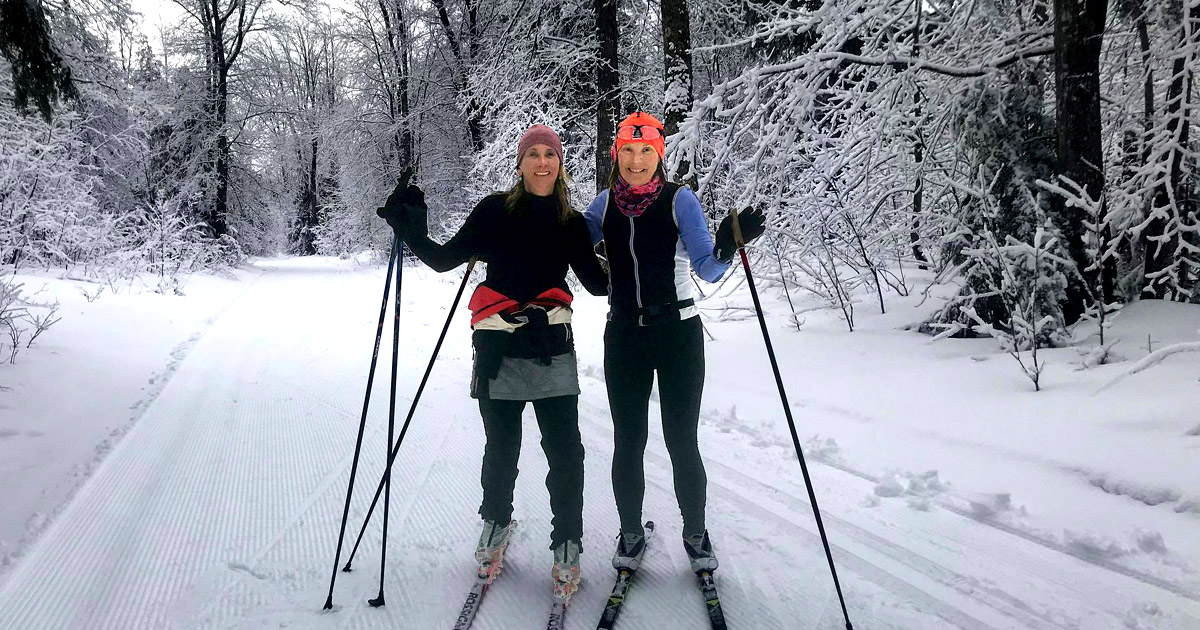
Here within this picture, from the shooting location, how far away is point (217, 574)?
2742mm

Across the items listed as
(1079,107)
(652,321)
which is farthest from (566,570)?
(1079,107)

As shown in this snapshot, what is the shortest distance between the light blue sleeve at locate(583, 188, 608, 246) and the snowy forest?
3.19 meters

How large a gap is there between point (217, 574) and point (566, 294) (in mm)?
1905

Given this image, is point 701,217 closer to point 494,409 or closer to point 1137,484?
point 494,409

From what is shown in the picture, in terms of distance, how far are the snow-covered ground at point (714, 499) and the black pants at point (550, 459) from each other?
30 centimetres

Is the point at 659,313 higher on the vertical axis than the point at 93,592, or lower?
higher

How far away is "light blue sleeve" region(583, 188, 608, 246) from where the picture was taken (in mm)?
2873

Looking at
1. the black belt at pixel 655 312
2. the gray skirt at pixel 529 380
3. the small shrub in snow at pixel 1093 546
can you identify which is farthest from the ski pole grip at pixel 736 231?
the small shrub in snow at pixel 1093 546

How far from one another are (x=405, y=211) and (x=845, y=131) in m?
5.63

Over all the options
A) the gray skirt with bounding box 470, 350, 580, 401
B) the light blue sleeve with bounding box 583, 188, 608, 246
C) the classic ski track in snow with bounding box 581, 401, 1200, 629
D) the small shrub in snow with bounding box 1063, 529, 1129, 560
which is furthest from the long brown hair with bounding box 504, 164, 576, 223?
the small shrub in snow with bounding box 1063, 529, 1129, 560

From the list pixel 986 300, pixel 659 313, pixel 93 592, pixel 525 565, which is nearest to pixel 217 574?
pixel 93 592


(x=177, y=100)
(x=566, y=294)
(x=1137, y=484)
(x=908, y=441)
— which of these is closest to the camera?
(x=566, y=294)

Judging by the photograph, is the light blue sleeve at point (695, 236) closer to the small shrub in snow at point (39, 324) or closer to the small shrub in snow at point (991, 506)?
the small shrub in snow at point (991, 506)

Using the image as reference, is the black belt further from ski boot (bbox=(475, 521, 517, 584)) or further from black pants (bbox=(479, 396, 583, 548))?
ski boot (bbox=(475, 521, 517, 584))
